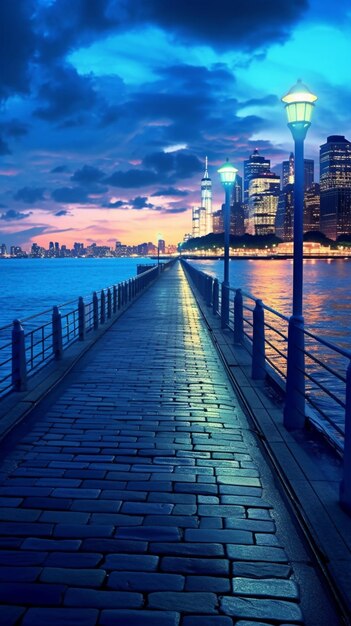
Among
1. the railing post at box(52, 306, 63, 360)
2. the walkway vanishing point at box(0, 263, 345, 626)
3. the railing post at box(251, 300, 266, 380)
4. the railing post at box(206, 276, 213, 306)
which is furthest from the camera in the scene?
the railing post at box(206, 276, 213, 306)

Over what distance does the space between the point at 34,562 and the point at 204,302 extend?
79.7 ft

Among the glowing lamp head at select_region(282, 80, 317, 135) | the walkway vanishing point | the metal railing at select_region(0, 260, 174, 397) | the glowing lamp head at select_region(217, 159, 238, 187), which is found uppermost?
the glowing lamp head at select_region(217, 159, 238, 187)

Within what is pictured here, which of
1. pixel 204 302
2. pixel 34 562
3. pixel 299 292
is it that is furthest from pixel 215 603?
pixel 204 302

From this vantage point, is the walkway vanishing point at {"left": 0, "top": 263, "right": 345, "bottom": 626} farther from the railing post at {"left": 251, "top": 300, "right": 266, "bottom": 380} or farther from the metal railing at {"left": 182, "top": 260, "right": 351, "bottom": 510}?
the railing post at {"left": 251, "top": 300, "right": 266, "bottom": 380}

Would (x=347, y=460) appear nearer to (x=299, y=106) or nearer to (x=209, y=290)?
(x=299, y=106)

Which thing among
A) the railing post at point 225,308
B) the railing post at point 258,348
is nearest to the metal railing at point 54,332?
the railing post at point 258,348

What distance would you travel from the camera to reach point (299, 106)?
25.5ft

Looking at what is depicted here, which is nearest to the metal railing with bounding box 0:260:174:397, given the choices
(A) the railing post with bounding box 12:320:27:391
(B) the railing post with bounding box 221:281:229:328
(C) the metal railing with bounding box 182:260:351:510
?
(A) the railing post with bounding box 12:320:27:391

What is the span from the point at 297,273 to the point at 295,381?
1.33 meters

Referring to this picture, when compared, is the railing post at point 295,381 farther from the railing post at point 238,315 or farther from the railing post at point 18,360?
the railing post at point 238,315

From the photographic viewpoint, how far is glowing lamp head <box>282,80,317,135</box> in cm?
772

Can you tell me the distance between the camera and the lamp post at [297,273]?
744 cm

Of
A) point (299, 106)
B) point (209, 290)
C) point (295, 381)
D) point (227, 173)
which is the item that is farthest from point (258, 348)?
point (209, 290)

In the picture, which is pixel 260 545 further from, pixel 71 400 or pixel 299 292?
pixel 71 400
